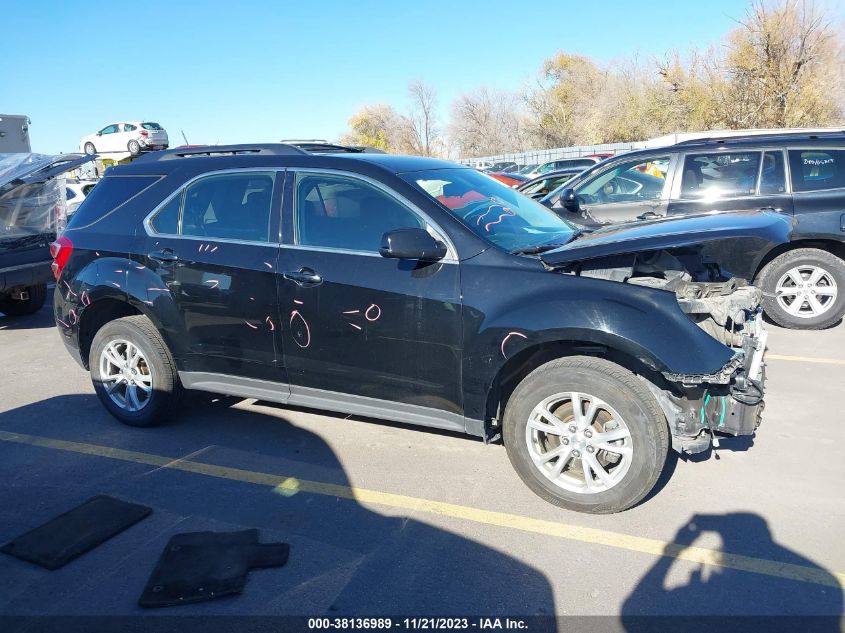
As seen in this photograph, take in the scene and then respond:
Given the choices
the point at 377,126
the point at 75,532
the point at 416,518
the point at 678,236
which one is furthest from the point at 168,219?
the point at 377,126

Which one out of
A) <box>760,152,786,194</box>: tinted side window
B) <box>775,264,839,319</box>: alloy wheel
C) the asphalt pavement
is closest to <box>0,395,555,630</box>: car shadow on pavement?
the asphalt pavement

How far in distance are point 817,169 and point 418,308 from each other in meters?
5.16

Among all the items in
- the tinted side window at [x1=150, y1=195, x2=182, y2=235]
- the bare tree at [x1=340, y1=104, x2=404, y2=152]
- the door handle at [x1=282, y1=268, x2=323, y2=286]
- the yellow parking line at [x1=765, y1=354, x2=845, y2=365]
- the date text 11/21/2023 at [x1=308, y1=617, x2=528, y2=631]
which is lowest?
the date text 11/21/2023 at [x1=308, y1=617, x2=528, y2=631]

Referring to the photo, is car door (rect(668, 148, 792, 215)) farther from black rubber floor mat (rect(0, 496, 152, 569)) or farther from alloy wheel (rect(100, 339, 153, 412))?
black rubber floor mat (rect(0, 496, 152, 569))

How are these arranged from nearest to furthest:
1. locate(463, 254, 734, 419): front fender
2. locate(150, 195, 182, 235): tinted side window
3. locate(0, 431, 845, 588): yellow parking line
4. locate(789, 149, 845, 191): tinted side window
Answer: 1. locate(0, 431, 845, 588): yellow parking line
2. locate(463, 254, 734, 419): front fender
3. locate(150, 195, 182, 235): tinted side window
4. locate(789, 149, 845, 191): tinted side window

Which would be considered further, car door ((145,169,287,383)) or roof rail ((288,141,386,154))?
roof rail ((288,141,386,154))

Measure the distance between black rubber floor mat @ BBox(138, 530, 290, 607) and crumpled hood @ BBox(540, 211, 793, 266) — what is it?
2109 mm

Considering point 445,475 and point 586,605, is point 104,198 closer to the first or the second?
point 445,475

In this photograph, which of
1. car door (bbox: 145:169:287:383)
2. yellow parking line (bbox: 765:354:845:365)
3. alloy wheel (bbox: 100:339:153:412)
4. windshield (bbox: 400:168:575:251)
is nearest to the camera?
windshield (bbox: 400:168:575:251)

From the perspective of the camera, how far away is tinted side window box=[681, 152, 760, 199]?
6.70 m

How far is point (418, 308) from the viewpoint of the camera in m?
3.67

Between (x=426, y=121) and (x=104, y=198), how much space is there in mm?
62615

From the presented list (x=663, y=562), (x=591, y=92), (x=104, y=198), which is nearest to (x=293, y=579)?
(x=663, y=562)

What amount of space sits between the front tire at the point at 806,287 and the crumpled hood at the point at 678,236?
11.2 ft
